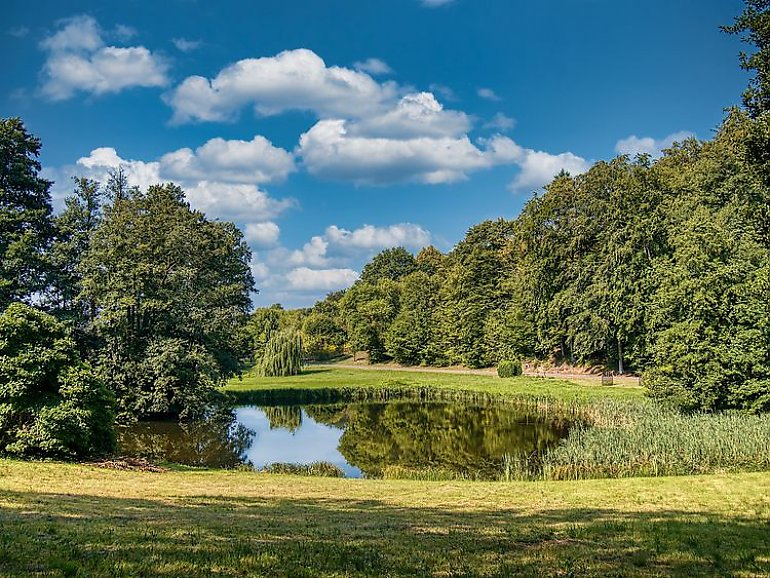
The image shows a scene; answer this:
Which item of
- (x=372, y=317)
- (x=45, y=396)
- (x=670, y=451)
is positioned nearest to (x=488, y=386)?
(x=670, y=451)

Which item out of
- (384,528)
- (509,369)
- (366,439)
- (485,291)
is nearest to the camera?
(384,528)

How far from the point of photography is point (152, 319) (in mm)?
38531

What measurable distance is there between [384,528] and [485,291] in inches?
2762

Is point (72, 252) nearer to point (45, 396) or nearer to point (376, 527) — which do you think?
point (45, 396)

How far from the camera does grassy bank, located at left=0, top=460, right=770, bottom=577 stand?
22.5ft

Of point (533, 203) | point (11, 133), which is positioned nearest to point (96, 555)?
point (11, 133)

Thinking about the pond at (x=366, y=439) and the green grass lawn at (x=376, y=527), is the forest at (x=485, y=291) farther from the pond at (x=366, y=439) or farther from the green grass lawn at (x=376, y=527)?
the green grass lawn at (x=376, y=527)

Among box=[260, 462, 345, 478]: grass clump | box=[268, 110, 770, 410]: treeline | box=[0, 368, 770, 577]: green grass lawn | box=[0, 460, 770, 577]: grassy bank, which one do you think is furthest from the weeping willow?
box=[0, 460, 770, 577]: grassy bank

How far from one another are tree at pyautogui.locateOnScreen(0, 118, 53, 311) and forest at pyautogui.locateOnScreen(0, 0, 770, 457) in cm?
13

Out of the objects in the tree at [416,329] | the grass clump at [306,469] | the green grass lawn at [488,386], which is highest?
the tree at [416,329]

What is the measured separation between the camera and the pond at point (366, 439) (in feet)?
84.1

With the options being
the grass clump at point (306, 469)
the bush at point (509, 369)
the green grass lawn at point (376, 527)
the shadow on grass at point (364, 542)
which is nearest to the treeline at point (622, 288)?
the bush at point (509, 369)

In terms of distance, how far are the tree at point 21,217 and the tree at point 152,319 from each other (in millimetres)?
2926

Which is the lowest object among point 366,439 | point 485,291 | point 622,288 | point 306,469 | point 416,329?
point 366,439
